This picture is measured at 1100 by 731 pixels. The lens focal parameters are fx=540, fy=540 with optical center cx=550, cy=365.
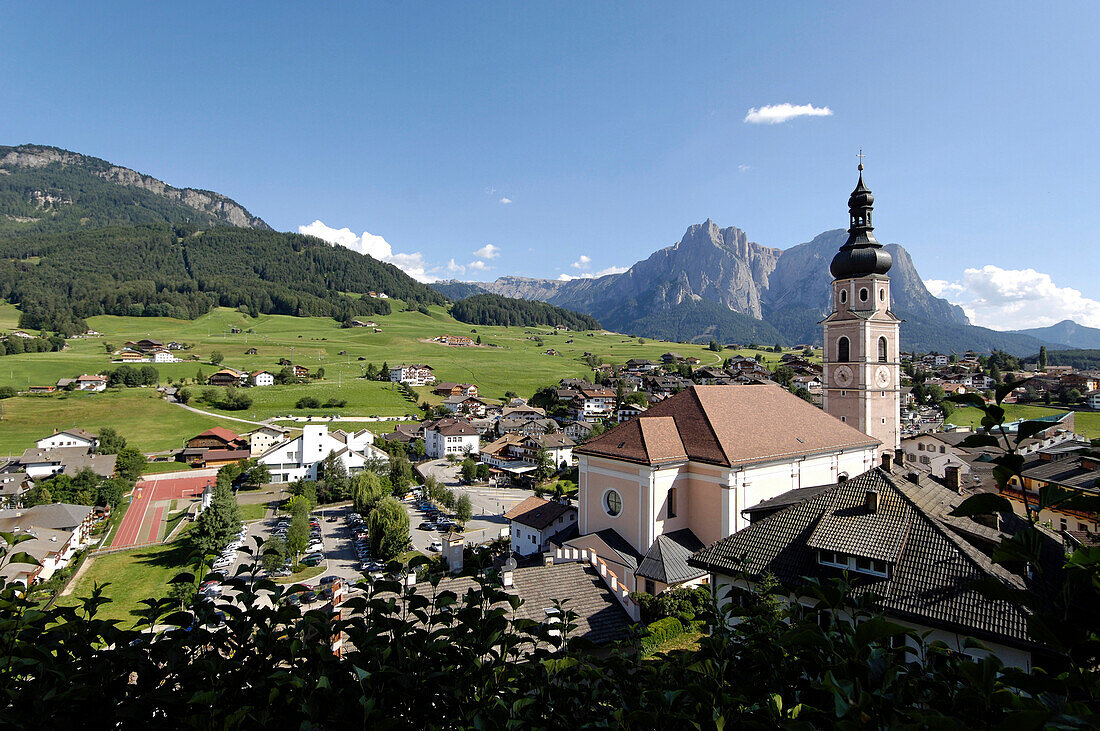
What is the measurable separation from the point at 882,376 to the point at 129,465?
7032 cm

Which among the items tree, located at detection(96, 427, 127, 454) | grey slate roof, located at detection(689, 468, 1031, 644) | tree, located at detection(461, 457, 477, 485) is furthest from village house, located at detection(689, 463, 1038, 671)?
tree, located at detection(96, 427, 127, 454)

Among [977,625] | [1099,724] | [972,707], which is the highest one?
[1099,724]

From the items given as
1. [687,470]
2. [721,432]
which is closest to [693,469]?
[687,470]

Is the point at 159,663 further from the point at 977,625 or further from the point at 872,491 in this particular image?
the point at 872,491

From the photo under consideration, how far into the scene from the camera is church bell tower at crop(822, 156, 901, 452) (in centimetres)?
3372

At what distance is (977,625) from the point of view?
9883mm

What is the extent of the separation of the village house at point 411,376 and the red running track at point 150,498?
5934 centimetres

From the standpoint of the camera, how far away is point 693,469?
2450 cm

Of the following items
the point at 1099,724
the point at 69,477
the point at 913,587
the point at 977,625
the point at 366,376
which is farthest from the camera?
the point at 366,376

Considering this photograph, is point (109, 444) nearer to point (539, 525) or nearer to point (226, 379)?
point (226, 379)

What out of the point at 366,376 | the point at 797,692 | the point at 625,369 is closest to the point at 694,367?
the point at 625,369

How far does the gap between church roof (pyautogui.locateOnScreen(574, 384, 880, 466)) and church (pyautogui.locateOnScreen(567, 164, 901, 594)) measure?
0.06m

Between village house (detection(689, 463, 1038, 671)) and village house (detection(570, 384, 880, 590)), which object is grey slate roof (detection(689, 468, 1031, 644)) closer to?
village house (detection(689, 463, 1038, 671))

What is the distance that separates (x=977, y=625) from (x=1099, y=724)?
10.7 metres
